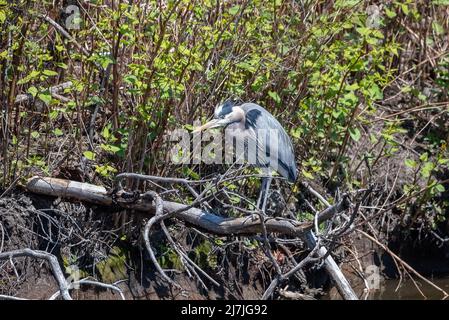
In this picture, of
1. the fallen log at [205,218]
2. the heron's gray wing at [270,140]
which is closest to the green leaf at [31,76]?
the fallen log at [205,218]

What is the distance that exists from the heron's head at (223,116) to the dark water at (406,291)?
173 centimetres

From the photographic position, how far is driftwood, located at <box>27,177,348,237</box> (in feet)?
15.6

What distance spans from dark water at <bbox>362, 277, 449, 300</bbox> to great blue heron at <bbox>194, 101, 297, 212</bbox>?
47.8 inches

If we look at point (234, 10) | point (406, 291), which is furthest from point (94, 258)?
point (406, 291)

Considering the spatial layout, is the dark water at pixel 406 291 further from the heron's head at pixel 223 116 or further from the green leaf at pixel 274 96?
the heron's head at pixel 223 116

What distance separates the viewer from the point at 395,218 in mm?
7109

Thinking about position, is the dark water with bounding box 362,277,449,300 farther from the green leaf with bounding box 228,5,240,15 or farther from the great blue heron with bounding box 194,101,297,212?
the green leaf with bounding box 228,5,240,15

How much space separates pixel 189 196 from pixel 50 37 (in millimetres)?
1416

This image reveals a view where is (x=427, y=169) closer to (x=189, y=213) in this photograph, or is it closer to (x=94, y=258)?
(x=189, y=213)

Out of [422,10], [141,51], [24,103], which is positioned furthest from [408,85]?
[24,103]

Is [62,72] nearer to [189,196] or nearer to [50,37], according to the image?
[50,37]

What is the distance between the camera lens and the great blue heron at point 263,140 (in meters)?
5.83

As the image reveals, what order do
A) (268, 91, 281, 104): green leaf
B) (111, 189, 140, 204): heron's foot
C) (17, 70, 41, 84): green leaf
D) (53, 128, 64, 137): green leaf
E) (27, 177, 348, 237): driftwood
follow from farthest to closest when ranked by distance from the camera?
(268, 91, 281, 104): green leaf
(53, 128, 64, 137): green leaf
(111, 189, 140, 204): heron's foot
(17, 70, 41, 84): green leaf
(27, 177, 348, 237): driftwood

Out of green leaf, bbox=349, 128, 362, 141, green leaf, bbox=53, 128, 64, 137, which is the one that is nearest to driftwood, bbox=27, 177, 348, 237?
green leaf, bbox=53, 128, 64, 137
